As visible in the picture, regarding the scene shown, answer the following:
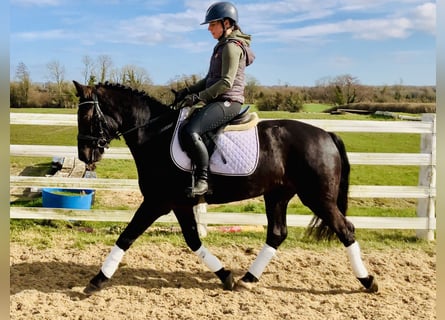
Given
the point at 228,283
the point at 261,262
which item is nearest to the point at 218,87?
the point at 261,262

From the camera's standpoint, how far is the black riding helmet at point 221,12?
3967 millimetres

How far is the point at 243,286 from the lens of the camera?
448 cm

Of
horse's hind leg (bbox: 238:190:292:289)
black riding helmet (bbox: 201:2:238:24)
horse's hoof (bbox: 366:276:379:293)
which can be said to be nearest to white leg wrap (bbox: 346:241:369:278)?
horse's hoof (bbox: 366:276:379:293)

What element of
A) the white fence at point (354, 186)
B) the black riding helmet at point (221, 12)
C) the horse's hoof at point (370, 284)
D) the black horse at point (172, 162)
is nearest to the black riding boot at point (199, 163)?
the black horse at point (172, 162)

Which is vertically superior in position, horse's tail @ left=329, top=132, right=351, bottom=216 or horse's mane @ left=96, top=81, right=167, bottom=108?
horse's mane @ left=96, top=81, right=167, bottom=108

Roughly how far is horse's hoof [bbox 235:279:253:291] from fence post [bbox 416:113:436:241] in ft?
10.3

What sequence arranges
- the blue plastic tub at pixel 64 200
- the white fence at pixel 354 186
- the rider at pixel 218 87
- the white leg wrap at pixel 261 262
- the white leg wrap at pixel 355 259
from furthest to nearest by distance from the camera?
1. the blue plastic tub at pixel 64 200
2. the white fence at pixel 354 186
3. the white leg wrap at pixel 261 262
4. the white leg wrap at pixel 355 259
5. the rider at pixel 218 87

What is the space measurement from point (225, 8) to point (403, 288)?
3358mm

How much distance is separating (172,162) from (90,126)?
836 millimetres

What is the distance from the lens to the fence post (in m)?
6.17

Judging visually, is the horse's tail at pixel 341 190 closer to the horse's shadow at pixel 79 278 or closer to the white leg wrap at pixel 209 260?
the white leg wrap at pixel 209 260

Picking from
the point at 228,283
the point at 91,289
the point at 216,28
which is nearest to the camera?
the point at 216,28

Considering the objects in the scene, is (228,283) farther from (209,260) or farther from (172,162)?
(172,162)

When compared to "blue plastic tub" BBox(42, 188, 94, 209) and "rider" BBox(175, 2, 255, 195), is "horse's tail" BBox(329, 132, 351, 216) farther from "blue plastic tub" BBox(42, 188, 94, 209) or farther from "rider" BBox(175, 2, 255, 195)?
"blue plastic tub" BBox(42, 188, 94, 209)
